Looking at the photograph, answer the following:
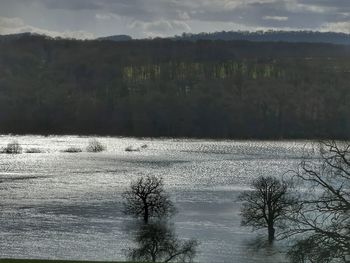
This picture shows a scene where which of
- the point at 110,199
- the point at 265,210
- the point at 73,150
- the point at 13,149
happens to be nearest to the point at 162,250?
the point at 265,210

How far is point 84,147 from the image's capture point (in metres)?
154

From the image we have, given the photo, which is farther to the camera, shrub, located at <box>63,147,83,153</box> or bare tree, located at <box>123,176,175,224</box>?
shrub, located at <box>63,147,83,153</box>

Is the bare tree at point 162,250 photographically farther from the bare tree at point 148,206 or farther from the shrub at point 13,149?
the shrub at point 13,149

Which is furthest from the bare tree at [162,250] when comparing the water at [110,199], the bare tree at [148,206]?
the bare tree at [148,206]

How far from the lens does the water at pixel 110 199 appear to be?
4344 centimetres

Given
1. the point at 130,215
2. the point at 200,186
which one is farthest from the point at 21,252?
the point at 200,186

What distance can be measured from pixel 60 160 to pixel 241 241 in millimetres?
77822

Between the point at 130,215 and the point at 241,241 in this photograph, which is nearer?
the point at 241,241

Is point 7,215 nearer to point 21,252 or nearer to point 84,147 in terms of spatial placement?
point 21,252

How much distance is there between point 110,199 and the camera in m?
70.0

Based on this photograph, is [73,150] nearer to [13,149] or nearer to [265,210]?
[13,149]

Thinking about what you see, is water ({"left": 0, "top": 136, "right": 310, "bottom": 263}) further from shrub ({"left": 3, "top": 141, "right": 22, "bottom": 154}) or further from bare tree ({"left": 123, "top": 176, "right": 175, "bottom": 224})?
shrub ({"left": 3, "top": 141, "right": 22, "bottom": 154})

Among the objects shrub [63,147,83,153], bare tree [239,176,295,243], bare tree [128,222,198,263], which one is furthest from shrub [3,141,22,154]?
bare tree [128,222,198,263]

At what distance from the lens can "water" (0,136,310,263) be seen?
43.4 meters
